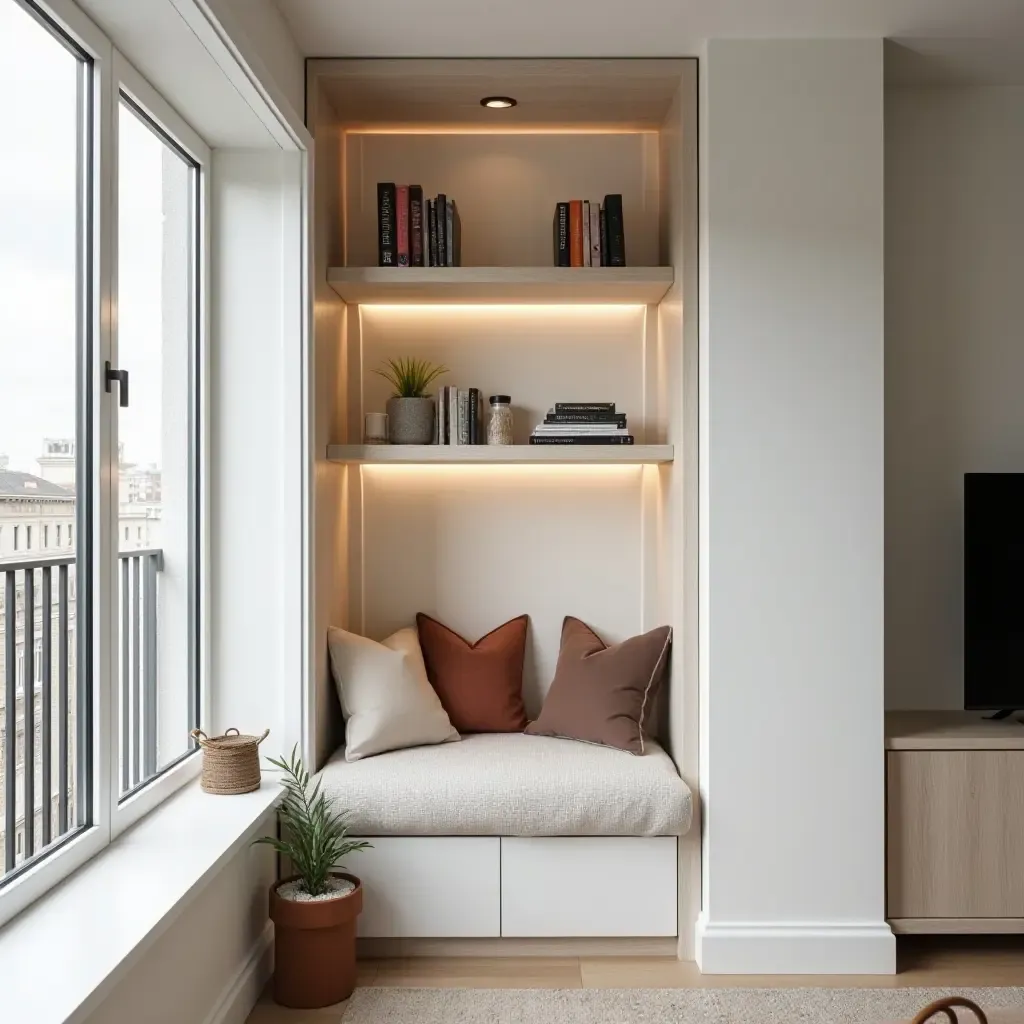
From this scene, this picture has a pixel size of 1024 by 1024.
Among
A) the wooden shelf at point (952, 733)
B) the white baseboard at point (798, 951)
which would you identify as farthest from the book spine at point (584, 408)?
the white baseboard at point (798, 951)

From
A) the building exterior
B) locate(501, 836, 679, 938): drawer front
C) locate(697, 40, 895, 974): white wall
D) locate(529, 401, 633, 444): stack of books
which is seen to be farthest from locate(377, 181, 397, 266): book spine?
locate(501, 836, 679, 938): drawer front

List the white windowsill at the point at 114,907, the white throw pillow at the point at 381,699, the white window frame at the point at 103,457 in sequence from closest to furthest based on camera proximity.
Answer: the white windowsill at the point at 114,907 → the white window frame at the point at 103,457 → the white throw pillow at the point at 381,699

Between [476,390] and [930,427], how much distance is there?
1476mm

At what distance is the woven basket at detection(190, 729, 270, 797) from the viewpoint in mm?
2867

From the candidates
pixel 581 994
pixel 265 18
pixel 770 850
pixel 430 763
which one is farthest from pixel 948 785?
pixel 265 18

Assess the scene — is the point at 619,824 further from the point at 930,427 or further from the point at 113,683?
the point at 930,427

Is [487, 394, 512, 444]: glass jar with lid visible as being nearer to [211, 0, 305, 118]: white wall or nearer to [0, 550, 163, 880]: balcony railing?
[211, 0, 305, 118]: white wall

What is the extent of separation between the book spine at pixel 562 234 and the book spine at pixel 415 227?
44 cm

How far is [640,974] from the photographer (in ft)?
9.92

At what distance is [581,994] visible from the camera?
2896 millimetres

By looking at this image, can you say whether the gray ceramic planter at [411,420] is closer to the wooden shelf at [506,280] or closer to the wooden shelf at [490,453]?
the wooden shelf at [490,453]

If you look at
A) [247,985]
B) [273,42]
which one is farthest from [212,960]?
[273,42]

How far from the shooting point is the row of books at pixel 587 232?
11.3 feet

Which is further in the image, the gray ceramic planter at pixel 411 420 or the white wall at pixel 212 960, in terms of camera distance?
the gray ceramic planter at pixel 411 420
